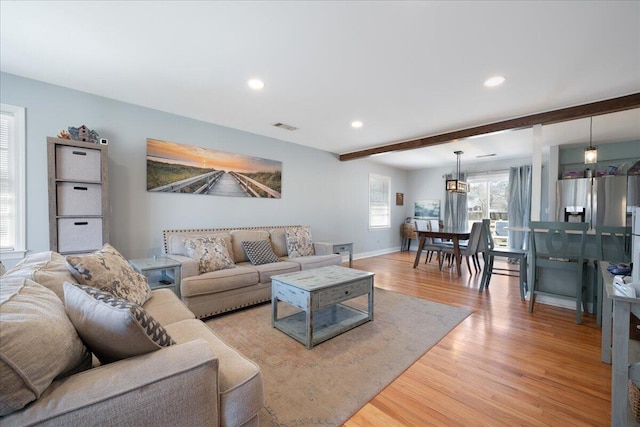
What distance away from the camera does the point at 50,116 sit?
2.85 meters

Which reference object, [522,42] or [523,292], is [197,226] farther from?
[523,292]

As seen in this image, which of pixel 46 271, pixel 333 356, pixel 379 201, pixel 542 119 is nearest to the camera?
pixel 46 271

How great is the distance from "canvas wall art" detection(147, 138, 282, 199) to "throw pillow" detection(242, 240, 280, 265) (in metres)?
1.00

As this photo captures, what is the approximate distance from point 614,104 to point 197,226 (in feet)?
17.3

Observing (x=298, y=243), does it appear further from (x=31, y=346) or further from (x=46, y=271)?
(x=31, y=346)

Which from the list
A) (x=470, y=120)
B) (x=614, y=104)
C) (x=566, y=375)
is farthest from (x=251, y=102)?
(x=614, y=104)

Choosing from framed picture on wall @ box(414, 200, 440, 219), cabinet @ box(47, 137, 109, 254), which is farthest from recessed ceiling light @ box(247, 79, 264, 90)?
framed picture on wall @ box(414, 200, 440, 219)

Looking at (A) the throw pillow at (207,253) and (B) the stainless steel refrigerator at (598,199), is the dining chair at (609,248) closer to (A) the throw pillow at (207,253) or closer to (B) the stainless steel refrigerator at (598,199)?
(B) the stainless steel refrigerator at (598,199)

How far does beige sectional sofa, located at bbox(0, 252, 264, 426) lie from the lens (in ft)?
2.45

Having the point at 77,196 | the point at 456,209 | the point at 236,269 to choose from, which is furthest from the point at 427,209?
the point at 77,196

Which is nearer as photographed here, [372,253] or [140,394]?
[140,394]

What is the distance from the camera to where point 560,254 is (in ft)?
9.74

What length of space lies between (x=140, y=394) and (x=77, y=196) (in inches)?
109

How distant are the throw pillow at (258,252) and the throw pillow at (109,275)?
162 centimetres
